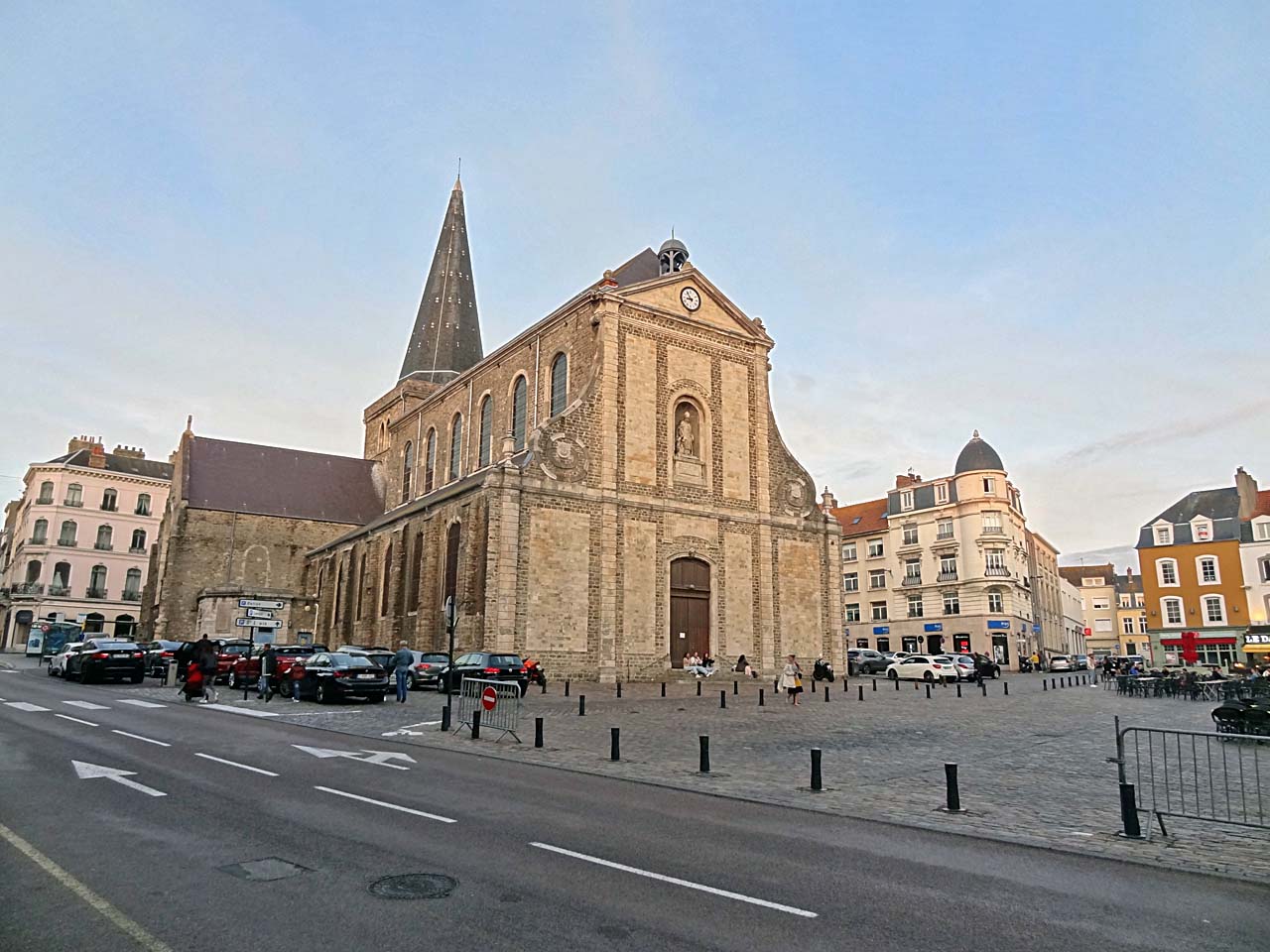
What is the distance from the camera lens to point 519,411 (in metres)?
38.9

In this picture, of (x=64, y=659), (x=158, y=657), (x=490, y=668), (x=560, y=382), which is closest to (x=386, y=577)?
(x=158, y=657)

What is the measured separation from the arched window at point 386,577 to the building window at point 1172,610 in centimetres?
5143

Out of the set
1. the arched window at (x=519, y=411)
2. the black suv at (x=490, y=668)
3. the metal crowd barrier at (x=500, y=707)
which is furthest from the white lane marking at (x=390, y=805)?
the arched window at (x=519, y=411)

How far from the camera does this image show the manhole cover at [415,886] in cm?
550

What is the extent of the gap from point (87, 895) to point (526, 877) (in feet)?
9.15

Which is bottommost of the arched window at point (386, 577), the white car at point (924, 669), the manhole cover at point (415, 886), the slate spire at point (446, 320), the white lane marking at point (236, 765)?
the manhole cover at point (415, 886)

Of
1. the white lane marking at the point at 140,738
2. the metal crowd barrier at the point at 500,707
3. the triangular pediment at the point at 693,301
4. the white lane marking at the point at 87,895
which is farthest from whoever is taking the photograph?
the triangular pediment at the point at 693,301

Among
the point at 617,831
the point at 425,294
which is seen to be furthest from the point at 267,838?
the point at 425,294

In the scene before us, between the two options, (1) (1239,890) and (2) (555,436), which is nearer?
(1) (1239,890)

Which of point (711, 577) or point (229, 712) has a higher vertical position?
point (711, 577)

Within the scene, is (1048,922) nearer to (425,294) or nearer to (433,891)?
(433,891)

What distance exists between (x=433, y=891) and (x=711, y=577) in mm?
28697

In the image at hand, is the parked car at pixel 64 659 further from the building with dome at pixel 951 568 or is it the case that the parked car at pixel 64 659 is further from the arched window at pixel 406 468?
the building with dome at pixel 951 568

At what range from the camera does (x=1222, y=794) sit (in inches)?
396
